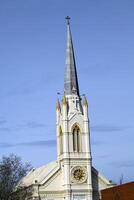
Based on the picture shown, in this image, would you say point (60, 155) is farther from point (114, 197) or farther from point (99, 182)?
point (114, 197)

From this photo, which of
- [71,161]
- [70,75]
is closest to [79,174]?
[71,161]

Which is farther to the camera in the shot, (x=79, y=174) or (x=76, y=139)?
(x=76, y=139)

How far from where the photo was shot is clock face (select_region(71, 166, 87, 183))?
81125 mm

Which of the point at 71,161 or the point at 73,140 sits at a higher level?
the point at 73,140

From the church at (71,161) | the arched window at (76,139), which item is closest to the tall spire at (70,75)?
the church at (71,161)

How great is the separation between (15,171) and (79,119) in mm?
16065

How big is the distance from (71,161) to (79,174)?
2.40 metres

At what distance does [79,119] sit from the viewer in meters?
84.2

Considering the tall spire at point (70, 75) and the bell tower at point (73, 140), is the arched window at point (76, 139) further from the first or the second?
the tall spire at point (70, 75)

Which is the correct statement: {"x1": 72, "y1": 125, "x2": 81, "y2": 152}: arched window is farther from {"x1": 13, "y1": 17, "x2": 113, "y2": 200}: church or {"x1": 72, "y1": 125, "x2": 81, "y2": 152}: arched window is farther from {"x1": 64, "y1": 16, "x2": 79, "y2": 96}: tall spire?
{"x1": 64, "y1": 16, "x2": 79, "y2": 96}: tall spire

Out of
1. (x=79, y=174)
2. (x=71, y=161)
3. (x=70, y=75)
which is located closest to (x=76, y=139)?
(x=71, y=161)

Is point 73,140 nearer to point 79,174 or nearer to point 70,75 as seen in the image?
point 79,174

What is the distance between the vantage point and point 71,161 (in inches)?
3216

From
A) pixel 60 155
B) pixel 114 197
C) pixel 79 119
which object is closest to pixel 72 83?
pixel 79 119
